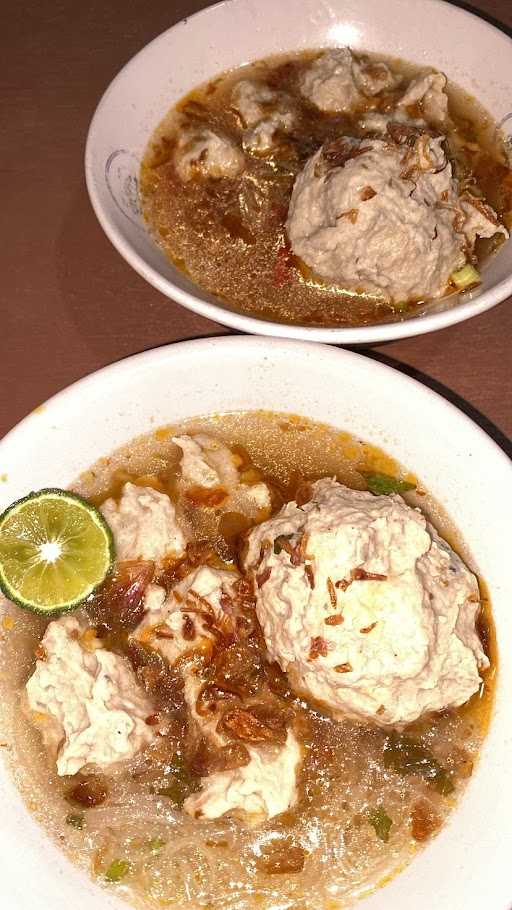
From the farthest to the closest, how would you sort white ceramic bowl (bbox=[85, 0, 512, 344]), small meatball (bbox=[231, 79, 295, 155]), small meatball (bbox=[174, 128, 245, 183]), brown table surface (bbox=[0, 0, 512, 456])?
small meatball (bbox=[231, 79, 295, 155])
small meatball (bbox=[174, 128, 245, 183])
brown table surface (bbox=[0, 0, 512, 456])
white ceramic bowl (bbox=[85, 0, 512, 344])

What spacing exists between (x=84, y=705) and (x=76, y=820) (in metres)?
0.33

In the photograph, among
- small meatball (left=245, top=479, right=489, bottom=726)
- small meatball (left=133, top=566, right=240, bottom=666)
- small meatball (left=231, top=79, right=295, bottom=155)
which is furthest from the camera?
small meatball (left=231, top=79, right=295, bottom=155)

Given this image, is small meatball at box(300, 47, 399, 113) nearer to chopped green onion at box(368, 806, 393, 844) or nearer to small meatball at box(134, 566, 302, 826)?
small meatball at box(134, 566, 302, 826)

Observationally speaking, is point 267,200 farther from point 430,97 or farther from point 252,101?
point 430,97

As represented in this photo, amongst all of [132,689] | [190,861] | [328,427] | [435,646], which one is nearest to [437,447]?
[328,427]

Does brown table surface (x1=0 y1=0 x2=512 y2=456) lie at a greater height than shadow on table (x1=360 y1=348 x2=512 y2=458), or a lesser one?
lesser

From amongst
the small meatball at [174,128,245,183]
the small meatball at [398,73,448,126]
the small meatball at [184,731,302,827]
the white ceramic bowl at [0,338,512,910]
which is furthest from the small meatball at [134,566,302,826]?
the small meatball at [398,73,448,126]

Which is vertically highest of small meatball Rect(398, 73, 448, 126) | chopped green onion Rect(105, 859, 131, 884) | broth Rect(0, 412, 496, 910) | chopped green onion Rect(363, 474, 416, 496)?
small meatball Rect(398, 73, 448, 126)

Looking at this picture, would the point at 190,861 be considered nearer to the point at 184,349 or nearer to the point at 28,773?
the point at 28,773

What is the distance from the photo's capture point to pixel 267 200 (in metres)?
3.27

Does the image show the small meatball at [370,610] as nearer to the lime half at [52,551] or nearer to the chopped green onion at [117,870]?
the lime half at [52,551]

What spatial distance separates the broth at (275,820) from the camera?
2.51m

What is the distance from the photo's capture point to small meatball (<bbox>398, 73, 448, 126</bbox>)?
3.35m

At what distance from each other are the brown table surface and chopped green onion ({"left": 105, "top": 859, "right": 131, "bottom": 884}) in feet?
4.47
